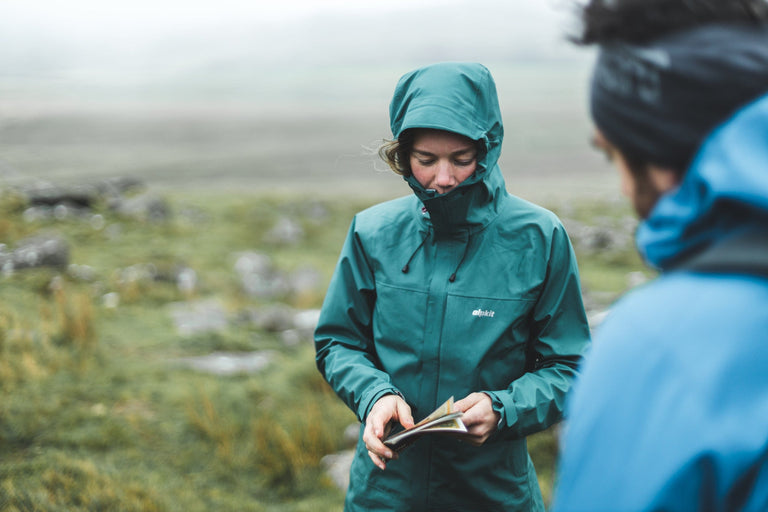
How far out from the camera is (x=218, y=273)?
33.4ft

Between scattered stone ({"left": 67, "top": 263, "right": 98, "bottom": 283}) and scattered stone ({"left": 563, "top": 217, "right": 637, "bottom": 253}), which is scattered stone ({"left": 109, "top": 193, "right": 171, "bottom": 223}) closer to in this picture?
→ scattered stone ({"left": 67, "top": 263, "right": 98, "bottom": 283})

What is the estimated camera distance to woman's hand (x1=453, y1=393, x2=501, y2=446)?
1.94 m

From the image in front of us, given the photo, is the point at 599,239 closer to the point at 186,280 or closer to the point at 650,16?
the point at 186,280

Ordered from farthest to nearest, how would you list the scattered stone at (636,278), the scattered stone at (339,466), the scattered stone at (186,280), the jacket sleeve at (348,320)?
1. the scattered stone at (636,278)
2. the scattered stone at (186,280)
3. the scattered stone at (339,466)
4. the jacket sleeve at (348,320)

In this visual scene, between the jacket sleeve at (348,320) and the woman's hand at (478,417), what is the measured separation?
40 centimetres

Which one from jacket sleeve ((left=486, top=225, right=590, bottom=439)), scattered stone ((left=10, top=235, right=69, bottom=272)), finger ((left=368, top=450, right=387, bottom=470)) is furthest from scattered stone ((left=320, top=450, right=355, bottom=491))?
scattered stone ((left=10, top=235, right=69, bottom=272))

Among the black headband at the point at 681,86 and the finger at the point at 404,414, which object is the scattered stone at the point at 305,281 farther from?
the black headband at the point at 681,86

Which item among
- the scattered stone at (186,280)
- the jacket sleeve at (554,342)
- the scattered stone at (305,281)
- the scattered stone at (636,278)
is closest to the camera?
the jacket sleeve at (554,342)

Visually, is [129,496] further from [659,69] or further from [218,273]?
[218,273]

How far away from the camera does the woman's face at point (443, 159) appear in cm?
217

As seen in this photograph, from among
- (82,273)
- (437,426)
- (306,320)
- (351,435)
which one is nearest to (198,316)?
(306,320)

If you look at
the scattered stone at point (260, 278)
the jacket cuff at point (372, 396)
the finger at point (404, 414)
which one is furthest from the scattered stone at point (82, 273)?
the finger at point (404, 414)

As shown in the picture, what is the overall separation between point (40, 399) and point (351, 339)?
3.82 meters

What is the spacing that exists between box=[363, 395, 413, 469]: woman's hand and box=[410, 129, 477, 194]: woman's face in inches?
28.8
